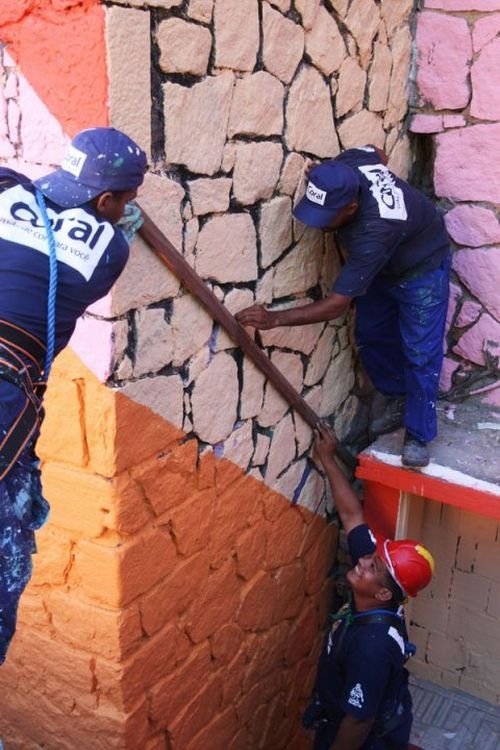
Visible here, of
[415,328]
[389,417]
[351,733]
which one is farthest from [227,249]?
[351,733]

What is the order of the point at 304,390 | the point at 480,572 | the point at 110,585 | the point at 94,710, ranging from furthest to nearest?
the point at 480,572
the point at 304,390
the point at 94,710
the point at 110,585

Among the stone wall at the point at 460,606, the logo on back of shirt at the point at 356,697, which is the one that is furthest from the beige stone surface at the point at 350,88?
the logo on back of shirt at the point at 356,697

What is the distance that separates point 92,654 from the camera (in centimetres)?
280

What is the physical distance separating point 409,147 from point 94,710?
10.2 feet

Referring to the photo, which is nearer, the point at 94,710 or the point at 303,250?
the point at 94,710

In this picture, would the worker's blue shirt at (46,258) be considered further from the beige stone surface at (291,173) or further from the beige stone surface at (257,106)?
the beige stone surface at (291,173)

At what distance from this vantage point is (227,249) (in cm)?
290

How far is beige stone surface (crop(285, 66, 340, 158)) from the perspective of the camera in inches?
123

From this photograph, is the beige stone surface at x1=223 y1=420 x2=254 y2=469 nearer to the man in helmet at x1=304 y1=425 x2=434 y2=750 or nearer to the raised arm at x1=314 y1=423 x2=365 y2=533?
the raised arm at x1=314 y1=423 x2=365 y2=533

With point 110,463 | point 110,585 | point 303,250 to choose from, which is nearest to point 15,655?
point 110,585

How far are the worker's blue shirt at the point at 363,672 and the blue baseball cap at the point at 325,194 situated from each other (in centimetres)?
156

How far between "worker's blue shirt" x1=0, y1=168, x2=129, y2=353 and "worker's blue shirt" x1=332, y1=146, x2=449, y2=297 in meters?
1.45

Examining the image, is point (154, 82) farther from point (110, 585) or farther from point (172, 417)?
point (110, 585)

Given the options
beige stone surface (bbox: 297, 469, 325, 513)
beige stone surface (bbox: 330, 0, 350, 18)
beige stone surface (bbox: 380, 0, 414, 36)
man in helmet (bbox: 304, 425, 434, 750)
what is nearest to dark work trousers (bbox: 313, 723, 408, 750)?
man in helmet (bbox: 304, 425, 434, 750)
